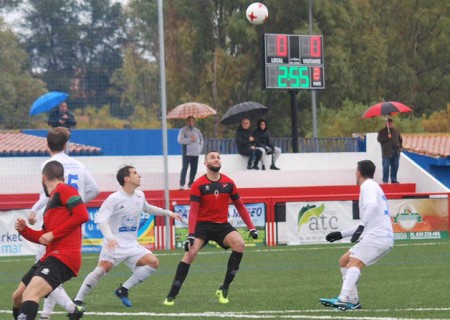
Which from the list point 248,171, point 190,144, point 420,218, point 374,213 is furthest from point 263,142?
point 374,213

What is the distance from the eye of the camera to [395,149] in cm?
3150

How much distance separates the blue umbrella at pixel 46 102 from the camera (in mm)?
26797

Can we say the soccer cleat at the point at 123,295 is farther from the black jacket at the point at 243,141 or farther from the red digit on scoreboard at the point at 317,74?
the red digit on scoreboard at the point at 317,74

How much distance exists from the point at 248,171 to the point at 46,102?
760cm

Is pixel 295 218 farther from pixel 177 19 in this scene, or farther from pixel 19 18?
pixel 177 19

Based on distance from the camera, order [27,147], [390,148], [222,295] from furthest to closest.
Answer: [27,147], [390,148], [222,295]

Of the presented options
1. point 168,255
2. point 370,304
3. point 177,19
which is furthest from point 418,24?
point 370,304

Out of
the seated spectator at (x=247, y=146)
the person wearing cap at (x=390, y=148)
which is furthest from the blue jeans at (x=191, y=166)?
the person wearing cap at (x=390, y=148)

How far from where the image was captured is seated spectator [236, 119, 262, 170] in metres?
→ 31.3

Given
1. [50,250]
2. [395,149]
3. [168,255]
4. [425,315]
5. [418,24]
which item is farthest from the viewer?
[418,24]

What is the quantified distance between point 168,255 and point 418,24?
44.9 metres

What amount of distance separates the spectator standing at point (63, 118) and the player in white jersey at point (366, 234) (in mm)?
13791

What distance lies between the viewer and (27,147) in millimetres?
37844

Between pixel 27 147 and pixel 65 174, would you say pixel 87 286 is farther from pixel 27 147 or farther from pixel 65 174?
pixel 27 147
